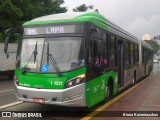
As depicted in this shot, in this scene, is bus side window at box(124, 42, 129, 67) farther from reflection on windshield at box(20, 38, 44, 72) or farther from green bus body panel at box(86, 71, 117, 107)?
reflection on windshield at box(20, 38, 44, 72)

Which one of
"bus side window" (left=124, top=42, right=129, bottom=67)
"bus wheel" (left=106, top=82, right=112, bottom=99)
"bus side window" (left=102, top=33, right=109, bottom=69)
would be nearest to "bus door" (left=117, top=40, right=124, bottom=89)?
"bus side window" (left=124, top=42, right=129, bottom=67)

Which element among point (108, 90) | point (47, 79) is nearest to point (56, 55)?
point (47, 79)

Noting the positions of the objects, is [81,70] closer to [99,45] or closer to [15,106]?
[99,45]

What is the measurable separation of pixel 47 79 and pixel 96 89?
1679mm

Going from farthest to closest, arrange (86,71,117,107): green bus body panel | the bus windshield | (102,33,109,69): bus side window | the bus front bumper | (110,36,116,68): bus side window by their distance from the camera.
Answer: (110,36,116,68): bus side window < (102,33,109,69): bus side window < (86,71,117,107): green bus body panel < the bus windshield < the bus front bumper

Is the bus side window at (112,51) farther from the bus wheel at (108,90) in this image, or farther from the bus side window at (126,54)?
the bus side window at (126,54)

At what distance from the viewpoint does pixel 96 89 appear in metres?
10.1

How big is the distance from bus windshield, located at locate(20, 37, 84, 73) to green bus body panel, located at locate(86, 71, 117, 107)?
2.48 feet

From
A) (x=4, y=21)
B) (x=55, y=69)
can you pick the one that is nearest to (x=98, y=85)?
(x=55, y=69)

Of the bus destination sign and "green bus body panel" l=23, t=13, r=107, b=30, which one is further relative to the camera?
"green bus body panel" l=23, t=13, r=107, b=30

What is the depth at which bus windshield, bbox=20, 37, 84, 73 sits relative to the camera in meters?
9.27

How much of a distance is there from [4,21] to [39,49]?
21.7 m

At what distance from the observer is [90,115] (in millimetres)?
9742

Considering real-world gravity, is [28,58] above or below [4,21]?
below
